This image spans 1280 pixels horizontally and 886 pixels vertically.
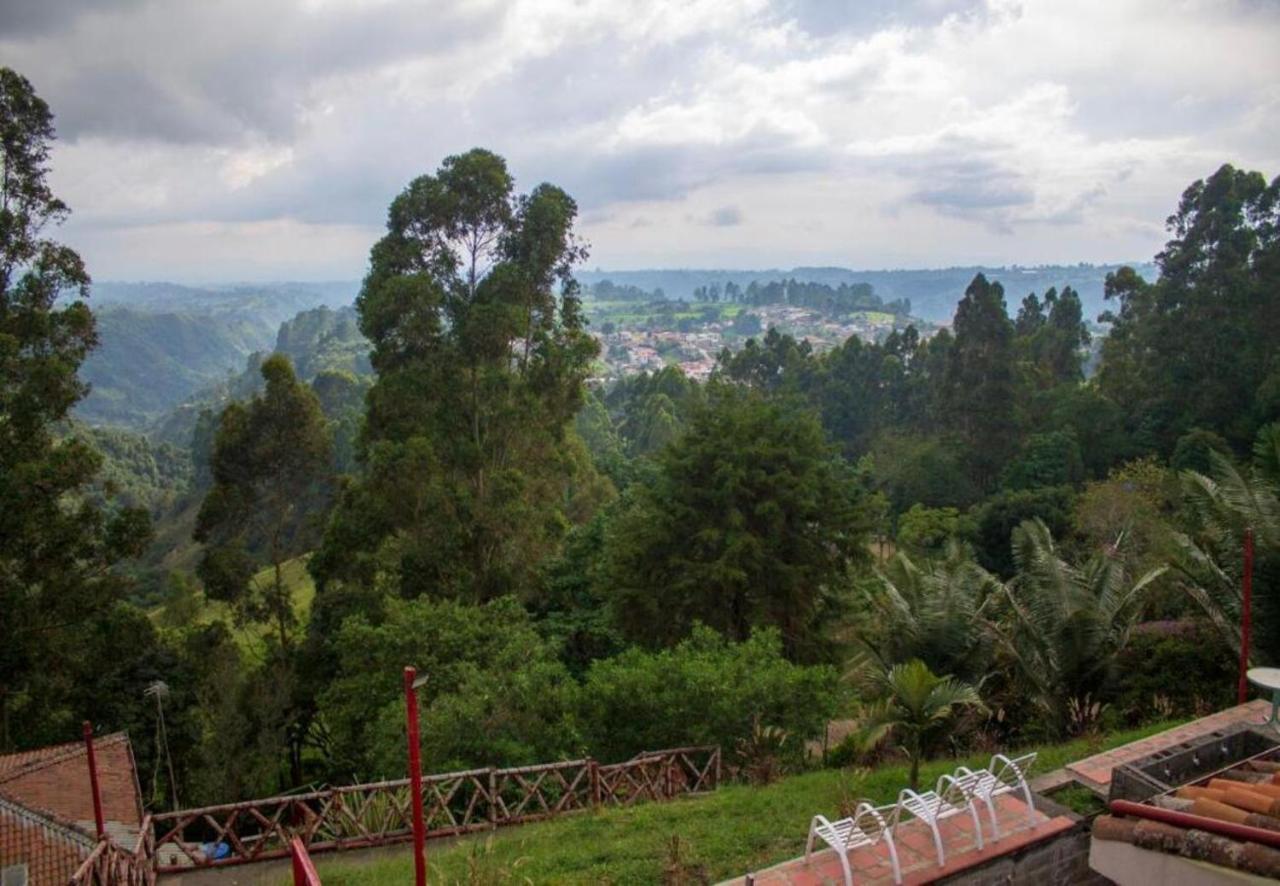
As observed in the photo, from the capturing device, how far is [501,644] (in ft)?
42.5

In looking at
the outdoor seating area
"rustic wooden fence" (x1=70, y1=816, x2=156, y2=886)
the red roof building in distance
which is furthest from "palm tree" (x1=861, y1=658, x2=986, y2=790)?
the red roof building in distance

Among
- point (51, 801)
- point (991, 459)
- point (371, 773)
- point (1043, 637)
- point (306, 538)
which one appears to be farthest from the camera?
point (991, 459)

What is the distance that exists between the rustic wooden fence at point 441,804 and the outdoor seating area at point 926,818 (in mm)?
3589

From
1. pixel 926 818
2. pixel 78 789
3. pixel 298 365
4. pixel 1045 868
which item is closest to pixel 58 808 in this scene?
pixel 78 789

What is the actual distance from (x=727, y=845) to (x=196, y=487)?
70899mm

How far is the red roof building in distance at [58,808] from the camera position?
895 cm

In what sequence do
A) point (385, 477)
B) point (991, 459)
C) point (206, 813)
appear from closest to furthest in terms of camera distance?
1. point (206, 813)
2. point (385, 477)
3. point (991, 459)

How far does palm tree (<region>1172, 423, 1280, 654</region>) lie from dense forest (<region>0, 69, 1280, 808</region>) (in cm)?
3

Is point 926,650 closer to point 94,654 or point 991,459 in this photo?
point 94,654

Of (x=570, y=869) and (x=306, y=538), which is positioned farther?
(x=306, y=538)

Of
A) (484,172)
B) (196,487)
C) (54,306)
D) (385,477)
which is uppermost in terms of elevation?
(484,172)

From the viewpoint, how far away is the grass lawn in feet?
22.1

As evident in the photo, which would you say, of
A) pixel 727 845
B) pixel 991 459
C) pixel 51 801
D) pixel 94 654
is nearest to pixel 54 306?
pixel 94 654

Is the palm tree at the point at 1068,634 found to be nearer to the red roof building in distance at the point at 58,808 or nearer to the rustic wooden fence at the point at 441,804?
the rustic wooden fence at the point at 441,804
